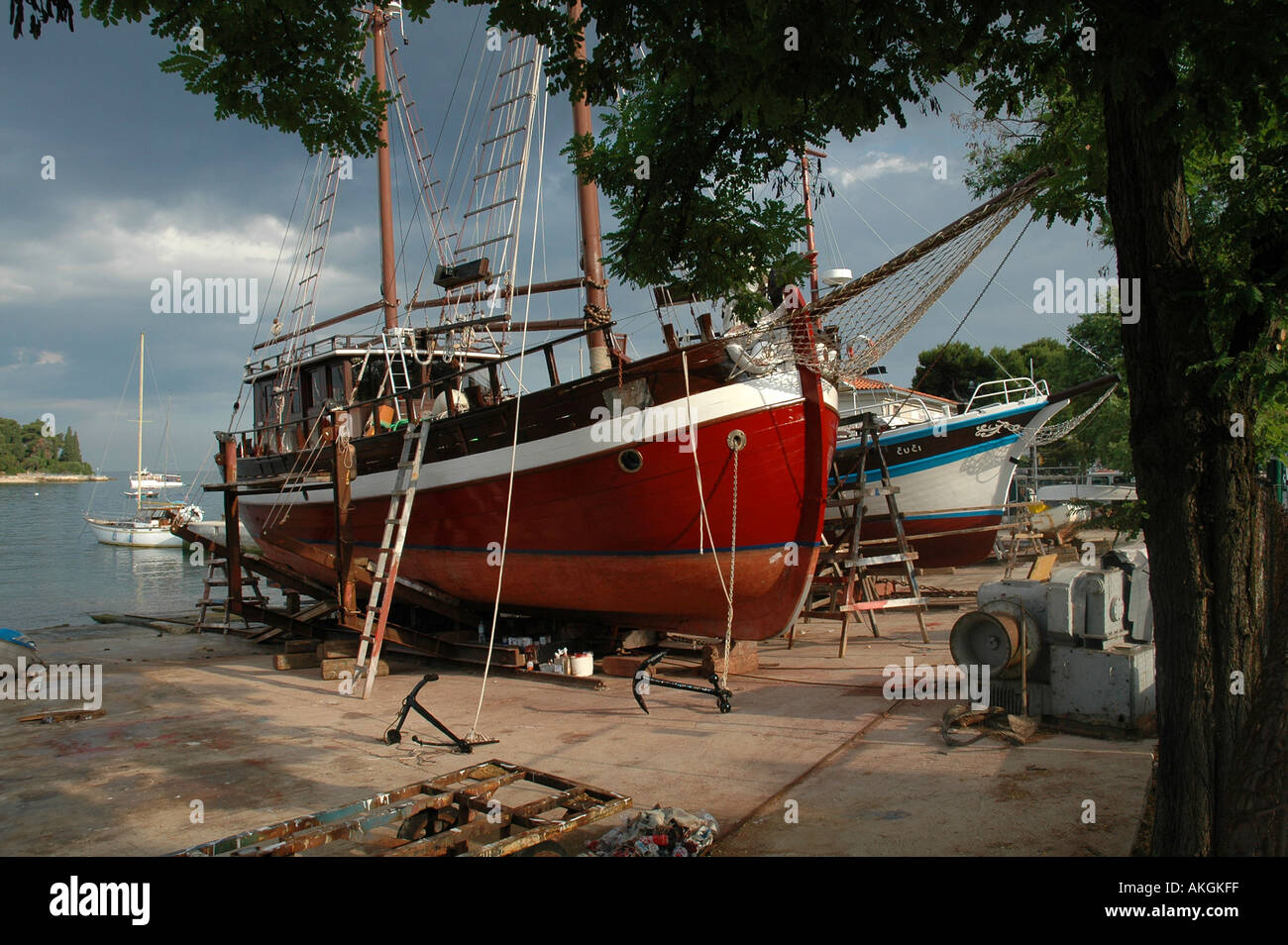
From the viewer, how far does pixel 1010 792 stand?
529 centimetres

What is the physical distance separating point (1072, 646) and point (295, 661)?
978 cm

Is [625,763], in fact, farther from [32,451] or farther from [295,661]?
[32,451]

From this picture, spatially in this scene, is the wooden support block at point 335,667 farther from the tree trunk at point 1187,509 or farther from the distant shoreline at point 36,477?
the distant shoreline at point 36,477

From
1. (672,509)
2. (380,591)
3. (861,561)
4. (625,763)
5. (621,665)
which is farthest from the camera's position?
(861,561)

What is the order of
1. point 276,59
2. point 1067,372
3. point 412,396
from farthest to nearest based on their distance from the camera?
point 1067,372, point 412,396, point 276,59

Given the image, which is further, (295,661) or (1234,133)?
(295,661)

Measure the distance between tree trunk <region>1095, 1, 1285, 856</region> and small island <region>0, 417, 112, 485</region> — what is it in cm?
16369

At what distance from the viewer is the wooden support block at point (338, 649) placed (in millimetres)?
10984

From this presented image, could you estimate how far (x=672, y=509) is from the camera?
1009cm

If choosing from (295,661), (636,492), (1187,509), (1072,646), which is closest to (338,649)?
(295,661)

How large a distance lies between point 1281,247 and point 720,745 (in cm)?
523

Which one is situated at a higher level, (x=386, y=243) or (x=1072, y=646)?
(x=386, y=243)

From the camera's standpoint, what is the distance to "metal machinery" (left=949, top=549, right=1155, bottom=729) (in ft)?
20.6

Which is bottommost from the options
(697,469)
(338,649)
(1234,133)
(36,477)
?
(338,649)
